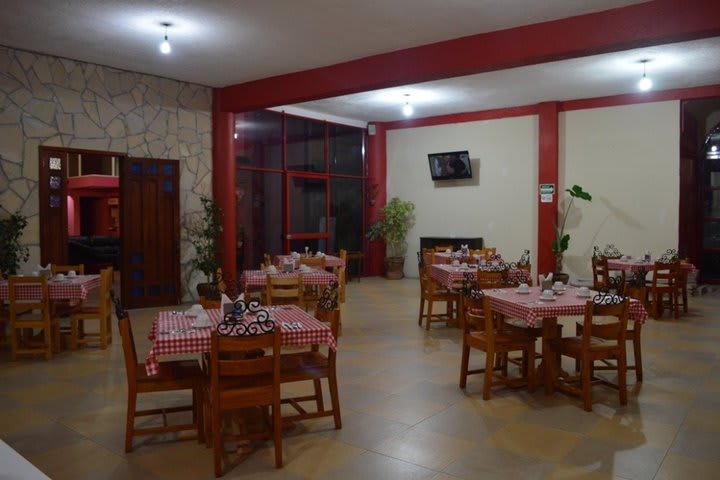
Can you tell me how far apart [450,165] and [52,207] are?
7316 mm

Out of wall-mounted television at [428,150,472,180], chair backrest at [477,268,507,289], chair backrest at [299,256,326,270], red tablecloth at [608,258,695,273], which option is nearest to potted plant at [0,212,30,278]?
chair backrest at [299,256,326,270]

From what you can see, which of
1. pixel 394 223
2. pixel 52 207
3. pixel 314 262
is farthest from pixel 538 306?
pixel 394 223

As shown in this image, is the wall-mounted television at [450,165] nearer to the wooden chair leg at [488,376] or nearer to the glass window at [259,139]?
the glass window at [259,139]

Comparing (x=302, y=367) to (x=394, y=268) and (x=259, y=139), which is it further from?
(x=394, y=268)

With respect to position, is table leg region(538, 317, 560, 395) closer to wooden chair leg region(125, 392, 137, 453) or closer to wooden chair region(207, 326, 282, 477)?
wooden chair region(207, 326, 282, 477)

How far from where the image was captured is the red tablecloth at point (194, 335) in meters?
3.35

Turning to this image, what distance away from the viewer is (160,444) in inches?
142

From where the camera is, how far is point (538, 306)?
4414 millimetres

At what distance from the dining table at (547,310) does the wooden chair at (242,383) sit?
201 cm

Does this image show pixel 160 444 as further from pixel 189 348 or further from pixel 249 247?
pixel 249 247

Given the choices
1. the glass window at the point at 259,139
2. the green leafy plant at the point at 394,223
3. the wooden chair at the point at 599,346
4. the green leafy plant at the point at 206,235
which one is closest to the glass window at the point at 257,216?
the glass window at the point at 259,139

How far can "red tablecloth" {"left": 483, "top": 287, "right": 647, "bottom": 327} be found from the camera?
14.4ft

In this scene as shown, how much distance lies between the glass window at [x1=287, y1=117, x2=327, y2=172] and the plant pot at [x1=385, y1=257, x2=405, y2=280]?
235cm

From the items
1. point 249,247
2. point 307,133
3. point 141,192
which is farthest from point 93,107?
point 307,133
